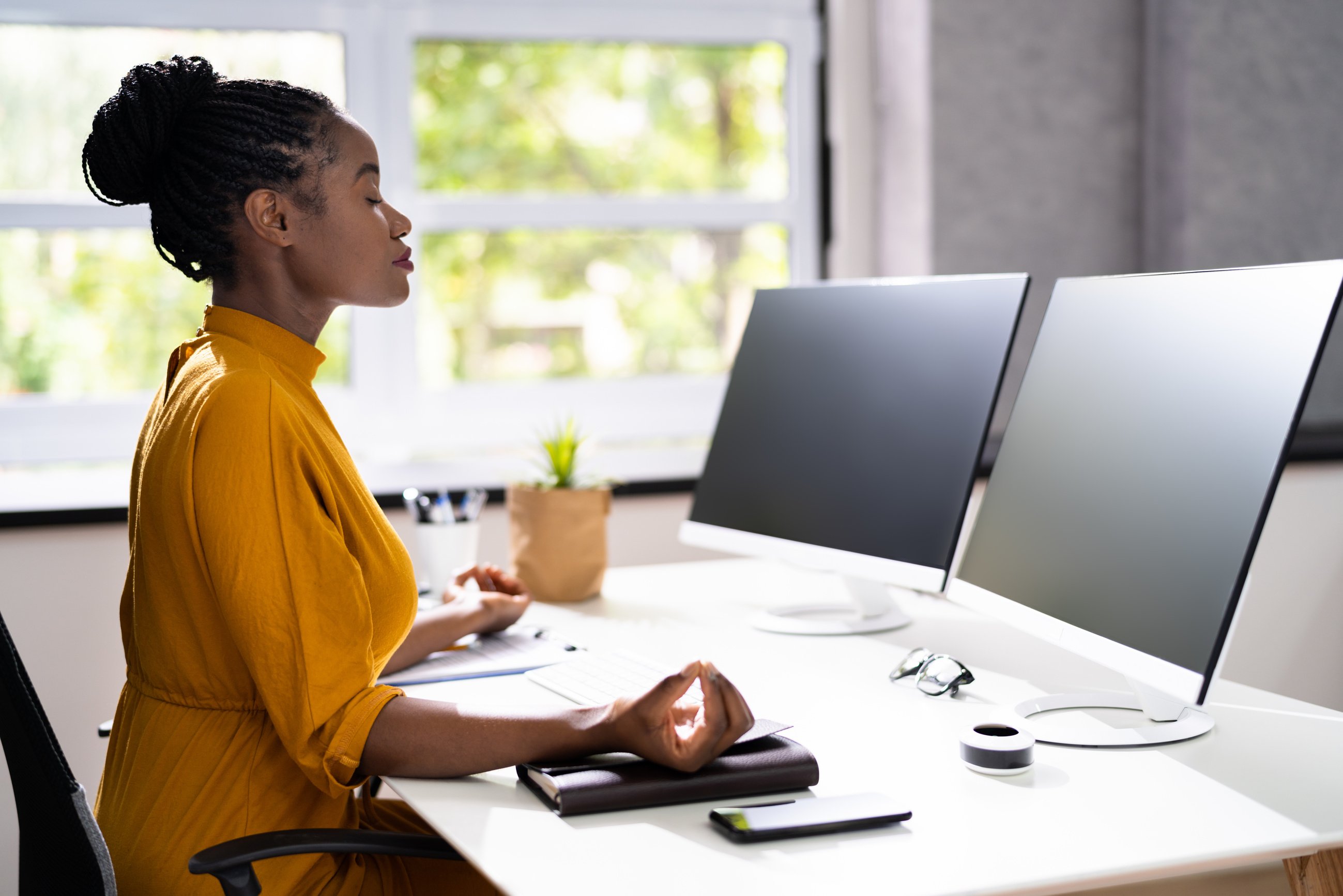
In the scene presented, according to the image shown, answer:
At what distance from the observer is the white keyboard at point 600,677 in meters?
1.33

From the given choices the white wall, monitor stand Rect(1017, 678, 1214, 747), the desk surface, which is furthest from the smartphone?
the white wall

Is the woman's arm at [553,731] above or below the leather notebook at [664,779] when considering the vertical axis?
above

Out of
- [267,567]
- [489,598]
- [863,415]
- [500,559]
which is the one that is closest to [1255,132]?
[863,415]

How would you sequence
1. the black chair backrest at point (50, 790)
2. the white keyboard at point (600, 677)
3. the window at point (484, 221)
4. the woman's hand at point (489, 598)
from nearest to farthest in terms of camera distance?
the black chair backrest at point (50, 790) < the white keyboard at point (600, 677) < the woman's hand at point (489, 598) < the window at point (484, 221)

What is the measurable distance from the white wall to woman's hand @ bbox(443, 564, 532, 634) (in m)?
0.84

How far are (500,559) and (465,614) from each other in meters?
1.00

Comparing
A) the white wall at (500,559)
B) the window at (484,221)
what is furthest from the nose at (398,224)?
the window at (484,221)

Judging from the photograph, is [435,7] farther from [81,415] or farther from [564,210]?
[81,415]

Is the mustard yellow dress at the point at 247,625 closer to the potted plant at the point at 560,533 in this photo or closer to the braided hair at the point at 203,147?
the braided hair at the point at 203,147

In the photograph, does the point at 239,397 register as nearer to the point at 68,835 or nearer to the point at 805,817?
the point at 68,835

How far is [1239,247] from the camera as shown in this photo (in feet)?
9.58

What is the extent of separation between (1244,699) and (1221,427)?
1.30ft

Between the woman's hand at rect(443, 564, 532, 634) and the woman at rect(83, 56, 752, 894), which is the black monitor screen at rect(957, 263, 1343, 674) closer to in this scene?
the woman at rect(83, 56, 752, 894)

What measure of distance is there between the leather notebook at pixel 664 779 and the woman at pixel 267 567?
16mm
